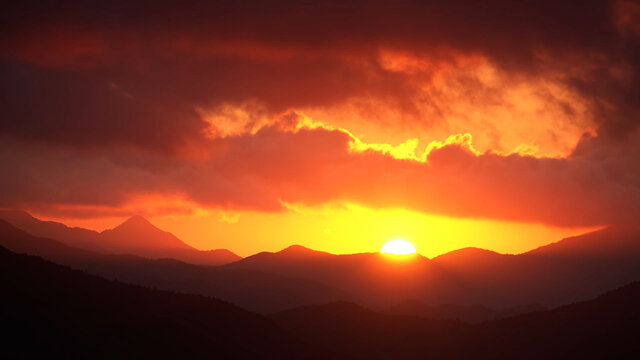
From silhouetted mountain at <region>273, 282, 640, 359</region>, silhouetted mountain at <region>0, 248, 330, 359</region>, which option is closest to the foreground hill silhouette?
silhouetted mountain at <region>0, 248, 330, 359</region>

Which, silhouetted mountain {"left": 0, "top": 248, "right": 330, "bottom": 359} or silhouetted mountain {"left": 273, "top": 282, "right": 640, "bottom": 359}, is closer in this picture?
silhouetted mountain {"left": 0, "top": 248, "right": 330, "bottom": 359}

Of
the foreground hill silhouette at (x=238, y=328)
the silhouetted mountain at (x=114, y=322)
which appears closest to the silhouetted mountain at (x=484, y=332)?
the foreground hill silhouette at (x=238, y=328)

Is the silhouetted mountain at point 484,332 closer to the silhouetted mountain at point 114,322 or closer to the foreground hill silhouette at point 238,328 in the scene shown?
the foreground hill silhouette at point 238,328

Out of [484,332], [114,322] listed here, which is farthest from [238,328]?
[484,332]

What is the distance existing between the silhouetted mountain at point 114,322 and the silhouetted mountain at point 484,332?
43112 millimetres

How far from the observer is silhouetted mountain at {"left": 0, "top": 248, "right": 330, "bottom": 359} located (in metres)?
68.6

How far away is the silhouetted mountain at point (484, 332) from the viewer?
133 m

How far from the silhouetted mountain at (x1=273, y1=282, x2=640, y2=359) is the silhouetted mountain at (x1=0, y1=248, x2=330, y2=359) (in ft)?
141

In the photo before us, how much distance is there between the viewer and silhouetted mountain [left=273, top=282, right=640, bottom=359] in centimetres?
13300

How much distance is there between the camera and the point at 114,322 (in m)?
78.9

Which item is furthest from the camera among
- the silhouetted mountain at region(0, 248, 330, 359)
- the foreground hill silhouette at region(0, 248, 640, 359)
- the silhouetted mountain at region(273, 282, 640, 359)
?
the silhouetted mountain at region(273, 282, 640, 359)

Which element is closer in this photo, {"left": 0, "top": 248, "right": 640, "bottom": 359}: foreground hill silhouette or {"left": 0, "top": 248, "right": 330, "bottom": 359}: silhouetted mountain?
{"left": 0, "top": 248, "right": 330, "bottom": 359}: silhouetted mountain

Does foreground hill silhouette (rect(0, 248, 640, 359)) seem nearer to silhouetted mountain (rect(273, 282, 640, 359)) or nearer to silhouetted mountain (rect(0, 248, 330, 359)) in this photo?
silhouetted mountain (rect(0, 248, 330, 359))

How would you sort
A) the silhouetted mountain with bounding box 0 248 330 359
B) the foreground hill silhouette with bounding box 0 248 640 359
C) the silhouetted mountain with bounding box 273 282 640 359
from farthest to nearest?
the silhouetted mountain with bounding box 273 282 640 359 < the foreground hill silhouette with bounding box 0 248 640 359 < the silhouetted mountain with bounding box 0 248 330 359
